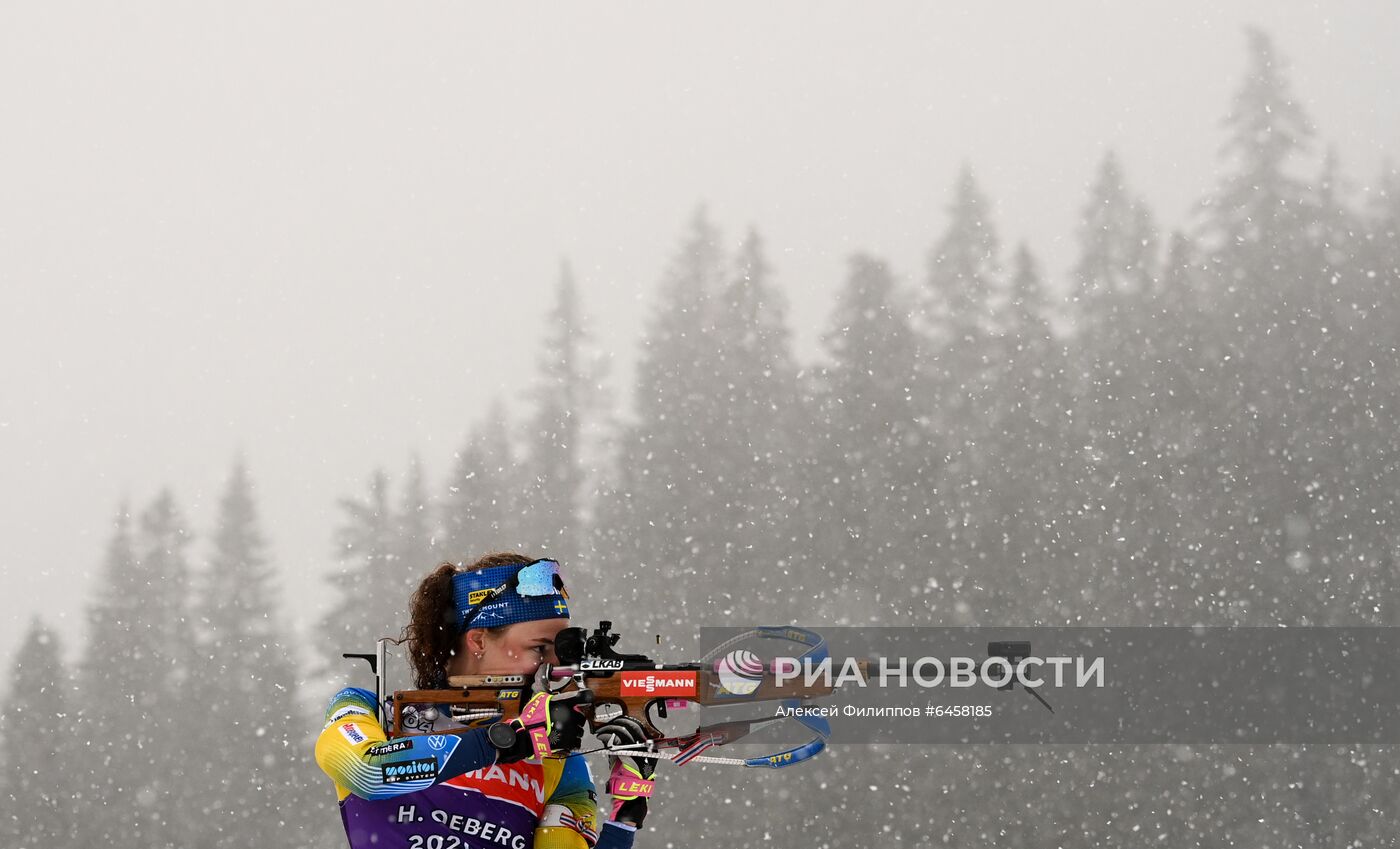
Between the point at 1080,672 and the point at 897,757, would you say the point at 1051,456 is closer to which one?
the point at 897,757

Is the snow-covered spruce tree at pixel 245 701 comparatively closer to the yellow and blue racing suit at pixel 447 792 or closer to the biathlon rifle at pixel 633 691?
the yellow and blue racing suit at pixel 447 792

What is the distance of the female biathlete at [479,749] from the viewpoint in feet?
14.5

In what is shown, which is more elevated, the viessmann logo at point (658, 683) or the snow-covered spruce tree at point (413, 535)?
the viessmann logo at point (658, 683)

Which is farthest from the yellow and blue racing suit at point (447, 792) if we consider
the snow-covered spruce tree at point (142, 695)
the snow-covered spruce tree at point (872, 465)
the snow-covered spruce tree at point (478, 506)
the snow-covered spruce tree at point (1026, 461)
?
the snow-covered spruce tree at point (142, 695)

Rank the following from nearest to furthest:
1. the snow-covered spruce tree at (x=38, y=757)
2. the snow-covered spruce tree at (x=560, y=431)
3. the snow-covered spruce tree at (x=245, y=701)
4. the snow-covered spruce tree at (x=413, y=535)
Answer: the snow-covered spruce tree at (x=245, y=701), the snow-covered spruce tree at (x=38, y=757), the snow-covered spruce tree at (x=560, y=431), the snow-covered spruce tree at (x=413, y=535)

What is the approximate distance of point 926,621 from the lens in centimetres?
2941

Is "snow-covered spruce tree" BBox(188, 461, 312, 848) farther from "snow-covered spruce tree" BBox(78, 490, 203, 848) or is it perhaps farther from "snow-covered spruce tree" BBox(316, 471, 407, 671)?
"snow-covered spruce tree" BBox(316, 471, 407, 671)

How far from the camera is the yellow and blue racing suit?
174 inches

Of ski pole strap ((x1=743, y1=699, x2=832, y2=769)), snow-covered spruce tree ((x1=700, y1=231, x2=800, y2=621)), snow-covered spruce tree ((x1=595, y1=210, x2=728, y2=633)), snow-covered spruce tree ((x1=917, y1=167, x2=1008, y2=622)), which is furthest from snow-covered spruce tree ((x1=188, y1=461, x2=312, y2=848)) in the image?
ski pole strap ((x1=743, y1=699, x2=832, y2=769))

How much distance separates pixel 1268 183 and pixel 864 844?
2120 centimetres

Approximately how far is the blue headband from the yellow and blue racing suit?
53cm

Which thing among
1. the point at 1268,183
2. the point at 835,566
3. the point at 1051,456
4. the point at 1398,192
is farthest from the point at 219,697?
the point at 1398,192

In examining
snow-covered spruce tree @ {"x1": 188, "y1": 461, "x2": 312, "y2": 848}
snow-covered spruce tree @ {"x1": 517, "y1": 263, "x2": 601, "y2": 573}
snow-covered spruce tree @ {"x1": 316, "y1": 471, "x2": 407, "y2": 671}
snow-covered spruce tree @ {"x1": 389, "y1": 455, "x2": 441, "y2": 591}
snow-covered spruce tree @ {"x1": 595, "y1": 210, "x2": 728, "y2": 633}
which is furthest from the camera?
snow-covered spruce tree @ {"x1": 389, "y1": 455, "x2": 441, "y2": 591}

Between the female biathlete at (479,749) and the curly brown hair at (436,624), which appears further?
the curly brown hair at (436,624)
